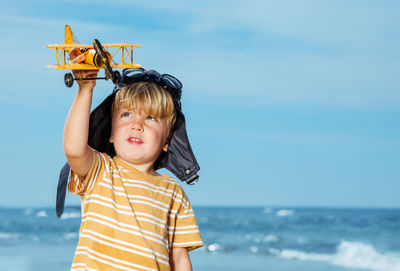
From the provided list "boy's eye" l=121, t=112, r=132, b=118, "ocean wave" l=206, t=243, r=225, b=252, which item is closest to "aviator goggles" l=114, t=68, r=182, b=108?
"boy's eye" l=121, t=112, r=132, b=118

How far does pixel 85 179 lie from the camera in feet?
9.16

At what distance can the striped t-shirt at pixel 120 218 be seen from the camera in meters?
2.72

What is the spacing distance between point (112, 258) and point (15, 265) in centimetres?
865

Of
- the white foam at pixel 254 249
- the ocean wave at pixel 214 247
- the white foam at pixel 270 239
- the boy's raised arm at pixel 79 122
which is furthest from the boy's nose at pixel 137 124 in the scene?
the white foam at pixel 270 239

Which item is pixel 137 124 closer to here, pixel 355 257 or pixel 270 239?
pixel 355 257

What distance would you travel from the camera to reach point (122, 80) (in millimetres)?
2951

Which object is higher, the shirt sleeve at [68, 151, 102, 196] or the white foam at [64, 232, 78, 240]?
the shirt sleeve at [68, 151, 102, 196]

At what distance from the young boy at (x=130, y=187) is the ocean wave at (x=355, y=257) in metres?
10.5

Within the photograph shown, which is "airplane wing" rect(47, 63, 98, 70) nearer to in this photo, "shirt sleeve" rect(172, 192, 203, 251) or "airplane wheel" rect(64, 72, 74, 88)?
"airplane wheel" rect(64, 72, 74, 88)

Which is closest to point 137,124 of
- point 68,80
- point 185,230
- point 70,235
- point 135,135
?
point 135,135

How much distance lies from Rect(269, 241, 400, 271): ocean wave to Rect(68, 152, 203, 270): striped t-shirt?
35.0 ft

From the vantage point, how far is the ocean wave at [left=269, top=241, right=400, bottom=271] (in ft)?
42.8

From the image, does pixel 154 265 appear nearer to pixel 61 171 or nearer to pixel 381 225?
pixel 61 171

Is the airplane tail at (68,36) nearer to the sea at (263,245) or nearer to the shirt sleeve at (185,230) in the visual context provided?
the shirt sleeve at (185,230)
